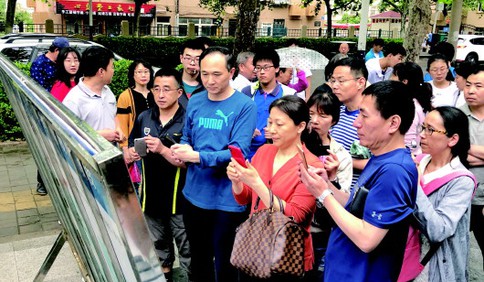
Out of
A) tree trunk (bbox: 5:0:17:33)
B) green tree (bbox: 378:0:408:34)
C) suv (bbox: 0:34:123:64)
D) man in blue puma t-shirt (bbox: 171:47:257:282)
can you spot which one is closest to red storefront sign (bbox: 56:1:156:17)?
green tree (bbox: 378:0:408:34)

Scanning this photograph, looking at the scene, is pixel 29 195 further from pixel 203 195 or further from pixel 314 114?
pixel 314 114

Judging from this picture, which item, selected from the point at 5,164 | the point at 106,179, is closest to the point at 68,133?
the point at 106,179

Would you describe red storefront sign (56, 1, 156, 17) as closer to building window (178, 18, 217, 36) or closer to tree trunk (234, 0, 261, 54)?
building window (178, 18, 217, 36)

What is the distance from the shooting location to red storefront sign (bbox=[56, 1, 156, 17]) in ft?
109

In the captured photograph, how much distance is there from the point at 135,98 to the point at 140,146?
1.44 meters

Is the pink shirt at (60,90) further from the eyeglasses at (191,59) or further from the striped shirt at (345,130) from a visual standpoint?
the striped shirt at (345,130)

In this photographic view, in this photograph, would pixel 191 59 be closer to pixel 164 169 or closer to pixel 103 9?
pixel 164 169

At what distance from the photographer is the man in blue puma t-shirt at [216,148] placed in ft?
9.64

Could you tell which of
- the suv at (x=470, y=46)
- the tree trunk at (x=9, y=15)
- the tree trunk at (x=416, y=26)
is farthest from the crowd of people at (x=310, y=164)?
the suv at (x=470, y=46)

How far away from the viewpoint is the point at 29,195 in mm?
5562

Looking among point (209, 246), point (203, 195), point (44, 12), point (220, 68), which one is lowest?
point (209, 246)

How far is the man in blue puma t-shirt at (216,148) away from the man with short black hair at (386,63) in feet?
14.2

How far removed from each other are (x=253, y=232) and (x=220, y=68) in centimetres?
110

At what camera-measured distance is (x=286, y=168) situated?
2615mm
